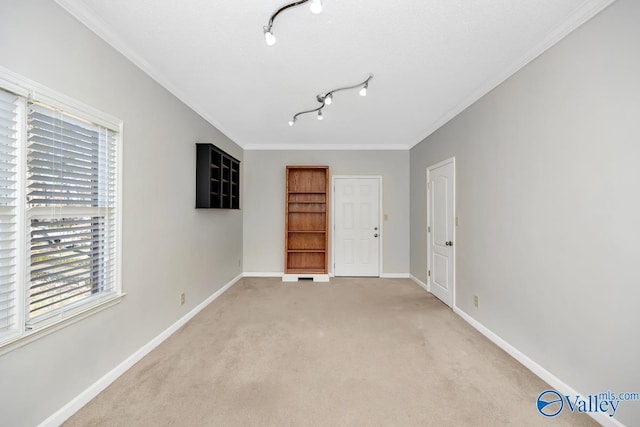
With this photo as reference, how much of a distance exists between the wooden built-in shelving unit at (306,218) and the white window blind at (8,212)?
401 cm

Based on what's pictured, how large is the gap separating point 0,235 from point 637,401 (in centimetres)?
340

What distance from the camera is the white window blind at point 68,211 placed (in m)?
1.53

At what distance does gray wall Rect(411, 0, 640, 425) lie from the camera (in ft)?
5.07

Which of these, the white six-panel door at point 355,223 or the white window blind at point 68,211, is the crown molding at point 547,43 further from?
the white window blind at point 68,211

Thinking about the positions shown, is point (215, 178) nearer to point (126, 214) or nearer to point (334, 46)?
point (126, 214)

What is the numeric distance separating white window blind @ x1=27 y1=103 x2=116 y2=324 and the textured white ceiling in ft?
2.51

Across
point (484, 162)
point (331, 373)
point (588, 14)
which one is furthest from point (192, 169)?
point (588, 14)

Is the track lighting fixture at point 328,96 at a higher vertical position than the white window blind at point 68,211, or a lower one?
higher

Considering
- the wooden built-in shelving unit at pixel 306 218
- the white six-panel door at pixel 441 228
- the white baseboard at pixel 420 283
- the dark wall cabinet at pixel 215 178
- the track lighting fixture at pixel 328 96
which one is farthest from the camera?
the wooden built-in shelving unit at pixel 306 218

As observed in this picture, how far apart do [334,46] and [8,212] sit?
2263mm

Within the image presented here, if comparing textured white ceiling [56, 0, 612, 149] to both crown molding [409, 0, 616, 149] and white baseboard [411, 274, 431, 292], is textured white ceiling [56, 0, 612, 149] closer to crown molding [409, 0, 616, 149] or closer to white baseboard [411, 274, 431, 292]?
crown molding [409, 0, 616, 149]

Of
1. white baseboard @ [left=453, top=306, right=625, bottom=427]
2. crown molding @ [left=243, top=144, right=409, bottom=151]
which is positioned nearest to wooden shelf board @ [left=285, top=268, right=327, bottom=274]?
crown molding @ [left=243, top=144, right=409, bottom=151]

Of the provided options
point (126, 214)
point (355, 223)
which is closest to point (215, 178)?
point (126, 214)

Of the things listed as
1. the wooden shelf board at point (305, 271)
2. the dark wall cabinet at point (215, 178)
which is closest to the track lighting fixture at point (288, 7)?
the dark wall cabinet at point (215, 178)
